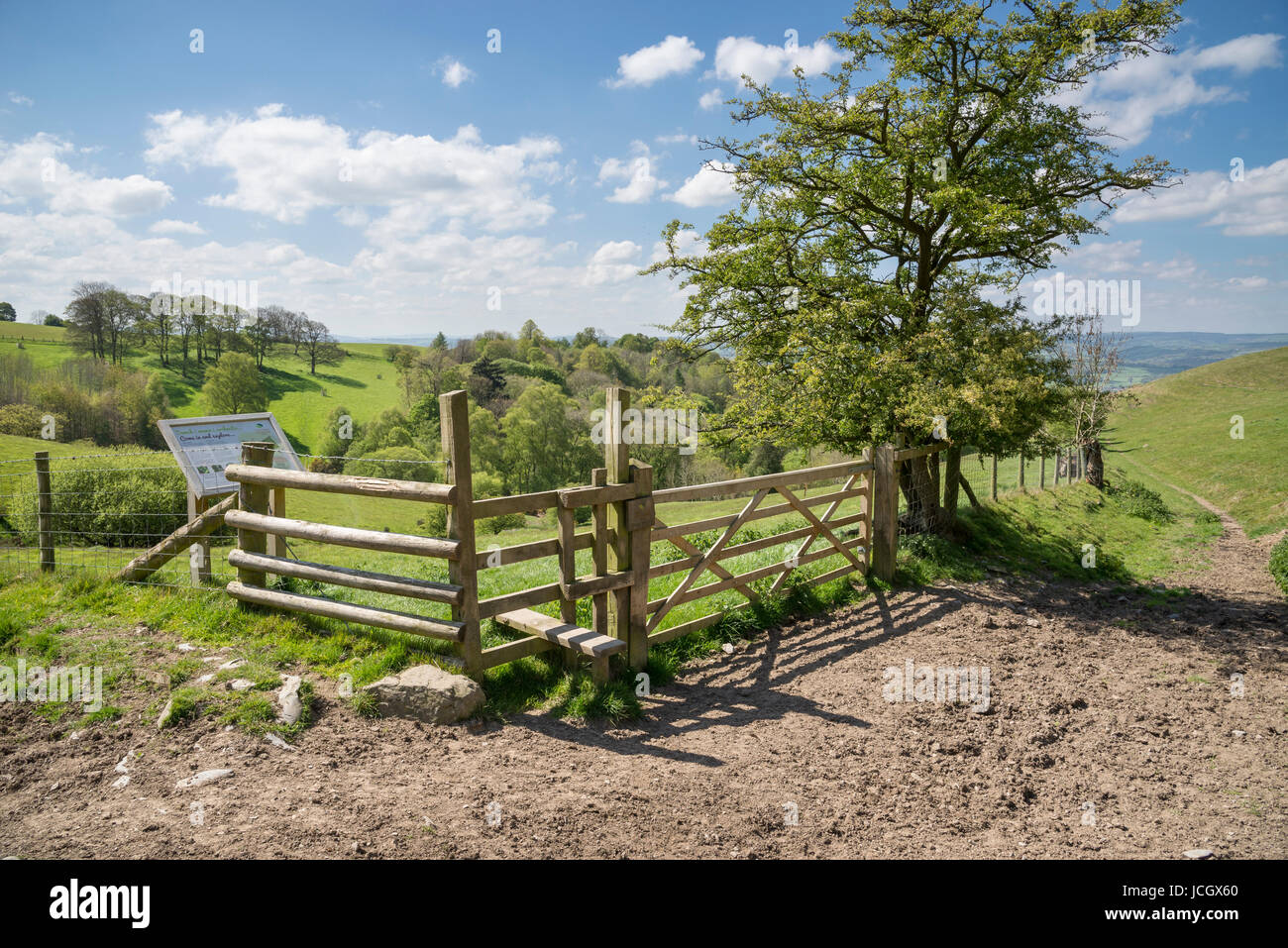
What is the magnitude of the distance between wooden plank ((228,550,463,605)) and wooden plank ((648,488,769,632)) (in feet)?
7.64

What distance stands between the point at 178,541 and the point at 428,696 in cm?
461

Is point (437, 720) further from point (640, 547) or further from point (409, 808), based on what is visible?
point (640, 547)

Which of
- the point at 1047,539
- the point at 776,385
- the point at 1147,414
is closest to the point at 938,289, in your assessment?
the point at 776,385

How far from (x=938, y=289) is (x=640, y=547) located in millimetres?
9907

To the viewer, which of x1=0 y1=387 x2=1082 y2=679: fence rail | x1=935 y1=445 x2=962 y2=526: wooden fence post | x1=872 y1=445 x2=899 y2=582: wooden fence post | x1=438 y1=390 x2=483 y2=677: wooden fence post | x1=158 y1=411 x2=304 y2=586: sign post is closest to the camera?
x1=438 y1=390 x2=483 y2=677: wooden fence post

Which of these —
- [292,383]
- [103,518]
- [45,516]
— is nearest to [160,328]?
[292,383]

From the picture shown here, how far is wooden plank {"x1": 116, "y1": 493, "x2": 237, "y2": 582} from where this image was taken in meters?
7.81

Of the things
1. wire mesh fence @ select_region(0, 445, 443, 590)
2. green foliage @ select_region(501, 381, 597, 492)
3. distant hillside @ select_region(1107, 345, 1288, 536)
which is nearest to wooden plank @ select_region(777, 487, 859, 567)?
wire mesh fence @ select_region(0, 445, 443, 590)

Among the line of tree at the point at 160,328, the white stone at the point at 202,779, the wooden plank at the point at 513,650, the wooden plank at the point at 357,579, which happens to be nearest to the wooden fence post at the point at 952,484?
the wooden plank at the point at 513,650

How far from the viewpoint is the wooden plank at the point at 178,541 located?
7.81 m

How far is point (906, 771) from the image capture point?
5414mm

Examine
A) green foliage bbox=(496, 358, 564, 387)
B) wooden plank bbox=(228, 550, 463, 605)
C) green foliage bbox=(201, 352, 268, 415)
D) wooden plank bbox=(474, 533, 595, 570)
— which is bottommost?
wooden plank bbox=(228, 550, 463, 605)

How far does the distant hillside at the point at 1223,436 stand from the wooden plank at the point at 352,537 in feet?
72.1

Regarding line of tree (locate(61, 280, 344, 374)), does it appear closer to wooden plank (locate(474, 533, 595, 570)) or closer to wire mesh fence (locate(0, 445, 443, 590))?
wire mesh fence (locate(0, 445, 443, 590))
